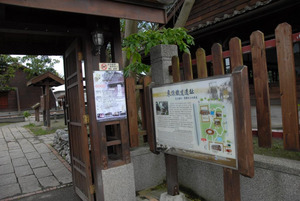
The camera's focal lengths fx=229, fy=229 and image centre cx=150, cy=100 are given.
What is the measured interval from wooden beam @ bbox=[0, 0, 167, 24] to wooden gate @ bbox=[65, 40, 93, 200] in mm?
851

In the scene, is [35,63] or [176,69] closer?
[176,69]

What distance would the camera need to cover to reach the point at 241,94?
201cm

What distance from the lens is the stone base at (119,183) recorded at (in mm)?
3389

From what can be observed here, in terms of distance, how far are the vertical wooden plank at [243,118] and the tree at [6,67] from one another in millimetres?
24629

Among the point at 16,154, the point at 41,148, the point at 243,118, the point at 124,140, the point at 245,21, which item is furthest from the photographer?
the point at 41,148

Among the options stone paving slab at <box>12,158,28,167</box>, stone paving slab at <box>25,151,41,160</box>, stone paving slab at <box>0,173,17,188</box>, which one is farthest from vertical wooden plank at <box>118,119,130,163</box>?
stone paving slab at <box>25,151,41,160</box>

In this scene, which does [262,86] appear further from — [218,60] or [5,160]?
[5,160]

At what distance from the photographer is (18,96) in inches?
1053

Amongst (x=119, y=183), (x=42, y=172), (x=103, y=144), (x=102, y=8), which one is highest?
(x=102, y=8)

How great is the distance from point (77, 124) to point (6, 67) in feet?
77.2

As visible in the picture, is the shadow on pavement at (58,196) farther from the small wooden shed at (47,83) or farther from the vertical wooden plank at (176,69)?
the small wooden shed at (47,83)

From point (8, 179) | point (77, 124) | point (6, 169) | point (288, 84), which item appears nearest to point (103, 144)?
point (77, 124)

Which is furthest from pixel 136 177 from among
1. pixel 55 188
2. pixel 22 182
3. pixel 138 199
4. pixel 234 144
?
pixel 22 182

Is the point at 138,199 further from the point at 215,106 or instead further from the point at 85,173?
the point at 215,106
